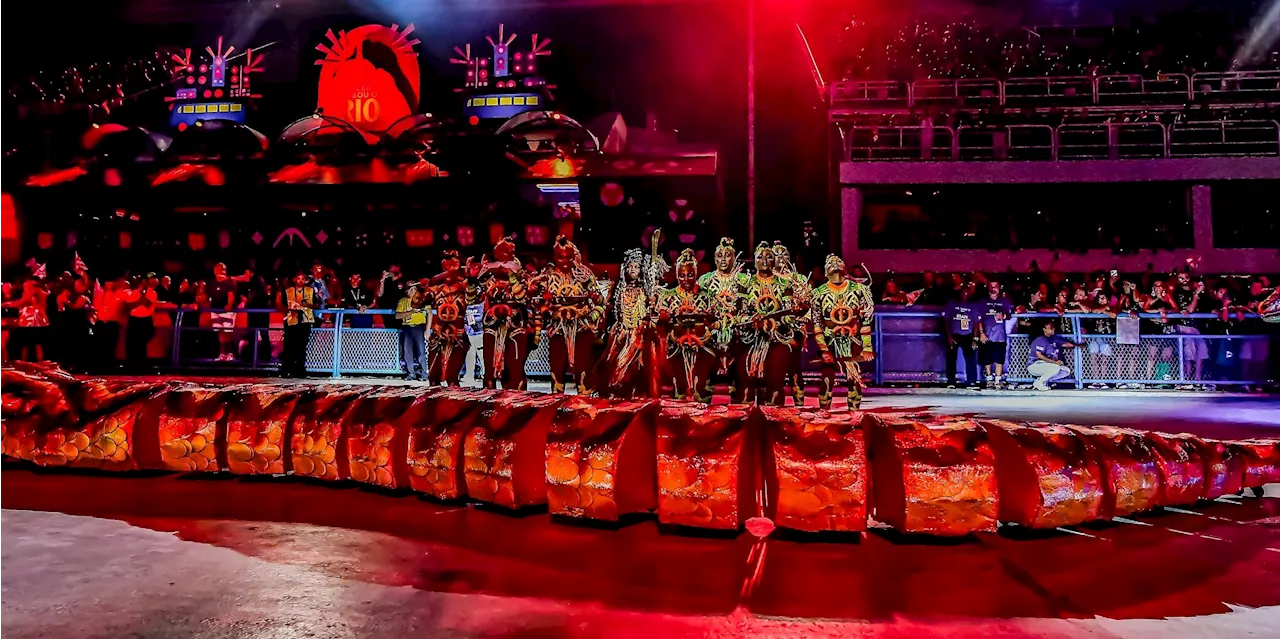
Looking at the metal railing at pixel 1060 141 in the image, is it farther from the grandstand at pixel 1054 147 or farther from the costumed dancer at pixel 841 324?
the costumed dancer at pixel 841 324

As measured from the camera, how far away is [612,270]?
1680cm

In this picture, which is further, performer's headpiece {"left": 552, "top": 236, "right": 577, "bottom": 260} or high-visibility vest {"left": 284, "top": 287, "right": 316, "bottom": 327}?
high-visibility vest {"left": 284, "top": 287, "right": 316, "bottom": 327}

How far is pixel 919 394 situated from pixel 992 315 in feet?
6.63

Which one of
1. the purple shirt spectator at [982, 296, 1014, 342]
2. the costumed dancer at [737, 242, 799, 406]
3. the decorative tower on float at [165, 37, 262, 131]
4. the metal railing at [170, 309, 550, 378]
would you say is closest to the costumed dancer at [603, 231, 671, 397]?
the costumed dancer at [737, 242, 799, 406]

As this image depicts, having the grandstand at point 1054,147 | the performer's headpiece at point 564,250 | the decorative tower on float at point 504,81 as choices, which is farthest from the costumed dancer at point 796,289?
the grandstand at point 1054,147

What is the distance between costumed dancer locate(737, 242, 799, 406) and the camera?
800 centimetres

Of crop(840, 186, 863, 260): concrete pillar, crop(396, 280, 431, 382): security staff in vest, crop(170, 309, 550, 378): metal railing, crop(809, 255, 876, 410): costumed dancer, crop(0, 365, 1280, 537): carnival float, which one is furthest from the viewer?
crop(840, 186, 863, 260): concrete pillar

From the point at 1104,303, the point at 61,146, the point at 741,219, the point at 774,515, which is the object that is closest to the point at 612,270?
the point at 741,219

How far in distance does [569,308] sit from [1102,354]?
9.10 m

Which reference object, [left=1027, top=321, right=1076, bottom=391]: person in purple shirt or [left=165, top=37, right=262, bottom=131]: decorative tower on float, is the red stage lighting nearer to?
[left=165, top=37, right=262, bottom=131]: decorative tower on float

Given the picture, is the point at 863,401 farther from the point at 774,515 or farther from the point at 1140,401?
the point at 774,515

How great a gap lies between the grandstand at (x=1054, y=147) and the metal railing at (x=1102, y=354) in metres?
8.99

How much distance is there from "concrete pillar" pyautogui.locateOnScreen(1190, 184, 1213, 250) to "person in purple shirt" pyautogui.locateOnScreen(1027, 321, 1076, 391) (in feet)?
46.7

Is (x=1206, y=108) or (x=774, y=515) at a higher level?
(x=1206, y=108)
